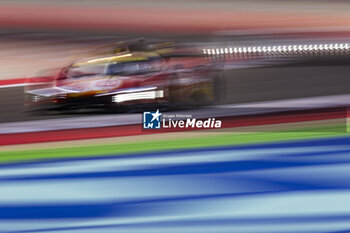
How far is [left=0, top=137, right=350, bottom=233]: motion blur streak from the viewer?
101 inches

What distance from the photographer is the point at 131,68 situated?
259 cm

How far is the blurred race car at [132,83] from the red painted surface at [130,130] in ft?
0.37

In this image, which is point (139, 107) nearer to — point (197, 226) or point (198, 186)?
point (198, 186)

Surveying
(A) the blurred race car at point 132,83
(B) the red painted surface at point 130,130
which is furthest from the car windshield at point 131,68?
(B) the red painted surface at point 130,130

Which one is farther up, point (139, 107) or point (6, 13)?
point (6, 13)

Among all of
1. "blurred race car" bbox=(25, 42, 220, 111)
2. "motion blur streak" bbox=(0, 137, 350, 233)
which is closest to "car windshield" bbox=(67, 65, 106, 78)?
"blurred race car" bbox=(25, 42, 220, 111)

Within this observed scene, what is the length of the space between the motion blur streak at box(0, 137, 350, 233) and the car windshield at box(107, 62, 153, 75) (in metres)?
0.40

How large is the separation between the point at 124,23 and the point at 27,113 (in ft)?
2.05

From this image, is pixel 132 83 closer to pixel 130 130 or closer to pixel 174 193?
pixel 130 130

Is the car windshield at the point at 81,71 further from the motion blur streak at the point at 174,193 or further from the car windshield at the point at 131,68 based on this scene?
the motion blur streak at the point at 174,193

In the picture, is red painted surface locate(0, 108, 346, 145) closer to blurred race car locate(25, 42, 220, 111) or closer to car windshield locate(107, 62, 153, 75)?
blurred race car locate(25, 42, 220, 111)

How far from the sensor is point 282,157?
2.67 meters

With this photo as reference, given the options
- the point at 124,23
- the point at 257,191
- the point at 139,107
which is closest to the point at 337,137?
the point at 257,191

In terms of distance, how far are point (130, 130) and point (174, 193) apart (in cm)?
37
